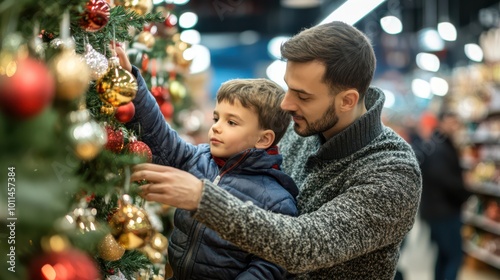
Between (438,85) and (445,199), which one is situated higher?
(445,199)

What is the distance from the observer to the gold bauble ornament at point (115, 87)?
133cm

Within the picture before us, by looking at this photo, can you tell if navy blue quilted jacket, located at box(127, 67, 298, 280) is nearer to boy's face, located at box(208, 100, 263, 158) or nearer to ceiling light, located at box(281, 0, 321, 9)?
boy's face, located at box(208, 100, 263, 158)

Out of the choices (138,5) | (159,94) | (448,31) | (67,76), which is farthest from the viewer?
(448,31)

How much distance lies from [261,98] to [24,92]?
4.18 ft

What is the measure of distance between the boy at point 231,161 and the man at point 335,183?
0.25 ft

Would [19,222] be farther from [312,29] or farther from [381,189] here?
[312,29]

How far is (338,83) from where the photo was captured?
1926 millimetres

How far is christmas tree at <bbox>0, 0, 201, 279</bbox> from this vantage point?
75cm

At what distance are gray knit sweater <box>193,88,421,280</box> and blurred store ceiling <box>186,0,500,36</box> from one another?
10.0 meters

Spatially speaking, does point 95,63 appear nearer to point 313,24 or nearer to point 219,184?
point 219,184

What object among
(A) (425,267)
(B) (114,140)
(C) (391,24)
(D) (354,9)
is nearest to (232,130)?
(B) (114,140)

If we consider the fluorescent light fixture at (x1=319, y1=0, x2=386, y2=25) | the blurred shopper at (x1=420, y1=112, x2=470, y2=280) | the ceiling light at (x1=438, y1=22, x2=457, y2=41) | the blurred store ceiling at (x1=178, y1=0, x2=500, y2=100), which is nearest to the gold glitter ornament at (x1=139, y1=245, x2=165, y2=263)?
the blurred shopper at (x1=420, y1=112, x2=470, y2=280)

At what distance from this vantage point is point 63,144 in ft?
2.89

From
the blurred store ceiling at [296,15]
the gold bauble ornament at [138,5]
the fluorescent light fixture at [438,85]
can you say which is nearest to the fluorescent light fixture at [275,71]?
the blurred store ceiling at [296,15]
